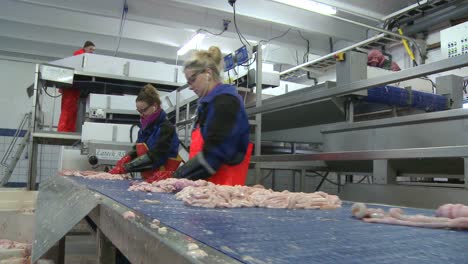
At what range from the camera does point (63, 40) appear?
27.4 ft

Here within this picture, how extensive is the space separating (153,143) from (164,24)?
14.2 ft

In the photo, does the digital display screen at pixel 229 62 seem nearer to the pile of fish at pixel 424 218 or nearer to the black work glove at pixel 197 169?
the black work glove at pixel 197 169

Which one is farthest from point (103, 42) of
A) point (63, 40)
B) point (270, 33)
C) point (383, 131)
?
point (383, 131)

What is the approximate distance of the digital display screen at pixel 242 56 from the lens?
139 inches

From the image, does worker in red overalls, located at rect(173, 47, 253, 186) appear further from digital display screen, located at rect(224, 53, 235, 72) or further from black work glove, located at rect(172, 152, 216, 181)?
digital display screen, located at rect(224, 53, 235, 72)

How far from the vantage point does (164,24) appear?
6.94 m

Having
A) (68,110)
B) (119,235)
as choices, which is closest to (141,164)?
(119,235)

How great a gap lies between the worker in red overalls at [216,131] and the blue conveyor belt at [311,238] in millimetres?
918

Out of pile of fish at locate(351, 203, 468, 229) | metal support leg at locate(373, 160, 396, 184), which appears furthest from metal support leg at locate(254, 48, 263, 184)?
pile of fish at locate(351, 203, 468, 229)

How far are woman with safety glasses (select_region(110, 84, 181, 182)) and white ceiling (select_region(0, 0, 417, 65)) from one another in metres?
3.27

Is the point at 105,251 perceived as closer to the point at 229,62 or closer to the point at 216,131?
the point at 216,131

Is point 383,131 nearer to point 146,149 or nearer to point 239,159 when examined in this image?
point 239,159

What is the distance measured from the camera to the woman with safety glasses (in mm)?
2977

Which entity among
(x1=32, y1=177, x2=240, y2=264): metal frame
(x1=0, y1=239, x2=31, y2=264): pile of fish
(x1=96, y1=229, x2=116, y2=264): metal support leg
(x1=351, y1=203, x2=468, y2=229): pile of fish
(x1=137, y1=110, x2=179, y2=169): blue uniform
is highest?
(x1=137, y1=110, x2=179, y2=169): blue uniform
